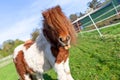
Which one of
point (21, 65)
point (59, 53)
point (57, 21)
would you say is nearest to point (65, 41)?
point (57, 21)

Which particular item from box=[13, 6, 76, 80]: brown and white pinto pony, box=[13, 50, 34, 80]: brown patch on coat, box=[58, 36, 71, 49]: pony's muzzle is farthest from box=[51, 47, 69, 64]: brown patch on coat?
box=[13, 50, 34, 80]: brown patch on coat

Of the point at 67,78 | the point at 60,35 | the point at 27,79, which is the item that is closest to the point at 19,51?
the point at 27,79

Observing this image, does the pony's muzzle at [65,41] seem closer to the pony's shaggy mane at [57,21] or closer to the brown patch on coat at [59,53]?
the pony's shaggy mane at [57,21]

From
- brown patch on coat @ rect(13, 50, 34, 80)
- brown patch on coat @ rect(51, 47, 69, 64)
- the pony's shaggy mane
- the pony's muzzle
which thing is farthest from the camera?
brown patch on coat @ rect(13, 50, 34, 80)

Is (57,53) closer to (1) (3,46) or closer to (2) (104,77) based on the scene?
(2) (104,77)

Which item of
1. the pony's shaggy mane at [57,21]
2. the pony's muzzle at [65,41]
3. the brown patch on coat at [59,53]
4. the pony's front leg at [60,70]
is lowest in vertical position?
the pony's front leg at [60,70]

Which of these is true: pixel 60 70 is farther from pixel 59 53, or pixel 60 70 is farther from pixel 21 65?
pixel 21 65

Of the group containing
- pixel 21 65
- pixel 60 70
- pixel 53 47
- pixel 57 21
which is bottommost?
pixel 60 70

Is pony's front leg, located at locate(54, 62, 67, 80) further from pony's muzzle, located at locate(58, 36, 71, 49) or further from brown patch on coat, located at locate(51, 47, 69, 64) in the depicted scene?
pony's muzzle, located at locate(58, 36, 71, 49)

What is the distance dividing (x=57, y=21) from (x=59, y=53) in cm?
58

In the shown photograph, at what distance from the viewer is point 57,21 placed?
4.26 metres

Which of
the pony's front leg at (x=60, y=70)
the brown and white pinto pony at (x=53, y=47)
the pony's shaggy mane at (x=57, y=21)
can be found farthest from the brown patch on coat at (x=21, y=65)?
the pony's shaggy mane at (x=57, y=21)

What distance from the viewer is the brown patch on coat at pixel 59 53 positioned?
4.52m

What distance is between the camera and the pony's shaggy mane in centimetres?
420
